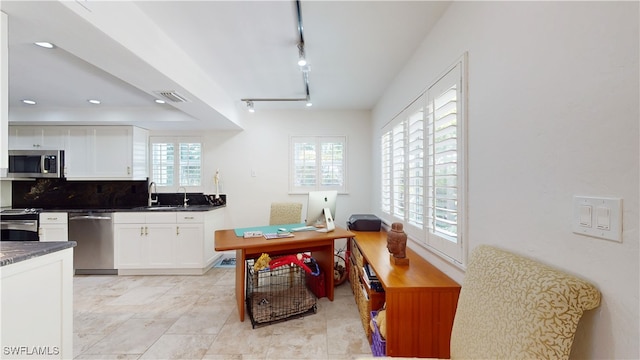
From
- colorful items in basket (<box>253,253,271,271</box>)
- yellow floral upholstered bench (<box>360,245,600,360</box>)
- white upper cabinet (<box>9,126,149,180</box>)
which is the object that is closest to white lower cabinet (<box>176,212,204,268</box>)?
white upper cabinet (<box>9,126,149,180</box>)

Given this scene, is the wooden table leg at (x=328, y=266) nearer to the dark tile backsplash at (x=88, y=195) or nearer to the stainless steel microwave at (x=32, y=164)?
the dark tile backsplash at (x=88, y=195)

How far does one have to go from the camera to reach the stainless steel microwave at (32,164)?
351cm

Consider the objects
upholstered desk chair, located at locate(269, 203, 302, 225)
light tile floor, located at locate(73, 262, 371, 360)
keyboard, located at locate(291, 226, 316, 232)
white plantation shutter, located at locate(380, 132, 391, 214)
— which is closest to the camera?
light tile floor, located at locate(73, 262, 371, 360)

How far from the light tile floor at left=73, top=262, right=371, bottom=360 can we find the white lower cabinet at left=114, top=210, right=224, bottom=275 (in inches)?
15.1

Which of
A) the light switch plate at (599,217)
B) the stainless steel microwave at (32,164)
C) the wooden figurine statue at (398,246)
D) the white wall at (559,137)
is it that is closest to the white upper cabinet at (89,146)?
the stainless steel microwave at (32,164)

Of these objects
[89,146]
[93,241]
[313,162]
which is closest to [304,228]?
[313,162]

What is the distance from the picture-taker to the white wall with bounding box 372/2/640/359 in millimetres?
738

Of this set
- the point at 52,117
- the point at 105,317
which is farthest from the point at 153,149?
the point at 105,317

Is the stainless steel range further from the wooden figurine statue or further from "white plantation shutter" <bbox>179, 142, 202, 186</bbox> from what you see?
the wooden figurine statue

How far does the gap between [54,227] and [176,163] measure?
1720mm

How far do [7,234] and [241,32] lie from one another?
4301mm

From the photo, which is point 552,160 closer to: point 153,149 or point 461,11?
point 461,11

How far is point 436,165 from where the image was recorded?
5.92ft

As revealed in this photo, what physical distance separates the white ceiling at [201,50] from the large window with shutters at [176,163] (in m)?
0.82
